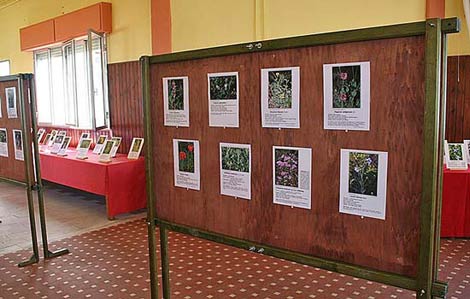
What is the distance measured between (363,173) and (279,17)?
350 centimetres

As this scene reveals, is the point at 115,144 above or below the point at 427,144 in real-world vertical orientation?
below

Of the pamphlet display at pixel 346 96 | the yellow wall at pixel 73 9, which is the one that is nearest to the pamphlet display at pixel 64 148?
the yellow wall at pixel 73 9

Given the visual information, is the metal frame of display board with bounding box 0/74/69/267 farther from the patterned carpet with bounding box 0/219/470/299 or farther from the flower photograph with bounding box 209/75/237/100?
the flower photograph with bounding box 209/75/237/100

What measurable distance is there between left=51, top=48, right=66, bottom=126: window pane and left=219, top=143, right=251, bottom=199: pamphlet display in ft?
20.6

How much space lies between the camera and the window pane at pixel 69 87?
22.9 ft

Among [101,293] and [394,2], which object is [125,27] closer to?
[394,2]

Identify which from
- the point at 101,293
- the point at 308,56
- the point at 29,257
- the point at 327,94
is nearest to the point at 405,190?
the point at 327,94

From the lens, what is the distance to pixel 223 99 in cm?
181

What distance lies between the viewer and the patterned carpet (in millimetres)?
2980

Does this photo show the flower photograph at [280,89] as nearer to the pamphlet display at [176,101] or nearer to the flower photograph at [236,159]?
the flower photograph at [236,159]

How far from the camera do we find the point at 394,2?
394 centimetres

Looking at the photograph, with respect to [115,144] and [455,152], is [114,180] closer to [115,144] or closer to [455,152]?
[115,144]

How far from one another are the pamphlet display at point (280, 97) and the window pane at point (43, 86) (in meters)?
7.07

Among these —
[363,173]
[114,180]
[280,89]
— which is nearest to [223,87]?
[280,89]
